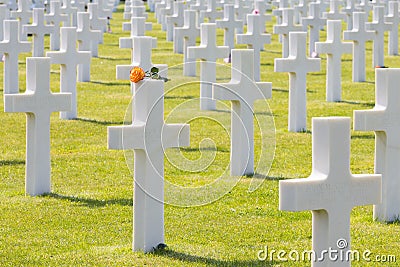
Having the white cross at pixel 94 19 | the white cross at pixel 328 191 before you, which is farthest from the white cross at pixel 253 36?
the white cross at pixel 328 191

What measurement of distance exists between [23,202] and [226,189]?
209cm

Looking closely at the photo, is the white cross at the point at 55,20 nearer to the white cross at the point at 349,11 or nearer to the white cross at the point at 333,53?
the white cross at the point at 349,11

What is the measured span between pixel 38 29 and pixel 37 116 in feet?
36.2

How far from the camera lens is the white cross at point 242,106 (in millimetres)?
10023

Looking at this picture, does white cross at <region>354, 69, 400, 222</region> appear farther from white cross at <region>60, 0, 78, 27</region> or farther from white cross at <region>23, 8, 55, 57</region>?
white cross at <region>60, 0, 78, 27</region>

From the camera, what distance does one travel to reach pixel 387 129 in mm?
8031

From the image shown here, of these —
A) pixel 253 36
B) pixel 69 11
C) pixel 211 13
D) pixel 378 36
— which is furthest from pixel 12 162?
pixel 69 11

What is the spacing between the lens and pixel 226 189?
789 cm

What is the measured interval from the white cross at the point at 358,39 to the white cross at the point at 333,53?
67.4 inches

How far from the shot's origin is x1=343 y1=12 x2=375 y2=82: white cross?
17.5 meters

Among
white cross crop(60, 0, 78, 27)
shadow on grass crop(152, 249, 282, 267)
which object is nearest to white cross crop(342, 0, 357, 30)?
white cross crop(60, 0, 78, 27)

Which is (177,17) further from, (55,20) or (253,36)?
(253,36)

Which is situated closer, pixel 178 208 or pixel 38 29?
pixel 178 208

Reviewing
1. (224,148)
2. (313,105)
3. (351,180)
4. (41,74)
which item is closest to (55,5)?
(313,105)
